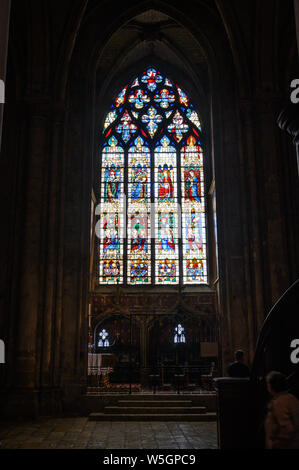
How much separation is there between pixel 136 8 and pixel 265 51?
411cm

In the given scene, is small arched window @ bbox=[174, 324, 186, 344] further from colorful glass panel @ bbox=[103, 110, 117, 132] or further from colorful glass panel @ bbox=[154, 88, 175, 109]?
colorful glass panel @ bbox=[154, 88, 175, 109]

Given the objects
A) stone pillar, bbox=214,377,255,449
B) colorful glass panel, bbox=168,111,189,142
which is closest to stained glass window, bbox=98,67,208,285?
colorful glass panel, bbox=168,111,189,142

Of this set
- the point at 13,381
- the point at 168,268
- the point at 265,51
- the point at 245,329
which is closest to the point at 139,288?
the point at 168,268

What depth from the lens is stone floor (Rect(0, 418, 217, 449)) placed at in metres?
6.69

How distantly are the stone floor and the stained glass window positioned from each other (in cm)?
703

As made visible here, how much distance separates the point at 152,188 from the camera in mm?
16891

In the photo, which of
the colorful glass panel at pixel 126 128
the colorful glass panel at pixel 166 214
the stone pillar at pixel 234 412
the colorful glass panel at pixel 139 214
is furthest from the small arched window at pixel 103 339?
the stone pillar at pixel 234 412

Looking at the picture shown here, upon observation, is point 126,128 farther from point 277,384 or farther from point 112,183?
point 277,384

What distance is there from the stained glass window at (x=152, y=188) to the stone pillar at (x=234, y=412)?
36.2ft

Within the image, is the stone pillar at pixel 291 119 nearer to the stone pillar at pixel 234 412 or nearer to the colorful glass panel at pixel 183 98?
the stone pillar at pixel 234 412

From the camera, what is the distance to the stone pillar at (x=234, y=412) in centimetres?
424

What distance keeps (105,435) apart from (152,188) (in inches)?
416

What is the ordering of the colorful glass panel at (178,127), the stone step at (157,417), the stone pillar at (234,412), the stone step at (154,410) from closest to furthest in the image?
the stone pillar at (234,412) → the stone step at (157,417) → the stone step at (154,410) → the colorful glass panel at (178,127)

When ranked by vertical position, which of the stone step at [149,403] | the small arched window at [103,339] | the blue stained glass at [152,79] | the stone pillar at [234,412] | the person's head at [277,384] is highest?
the blue stained glass at [152,79]
